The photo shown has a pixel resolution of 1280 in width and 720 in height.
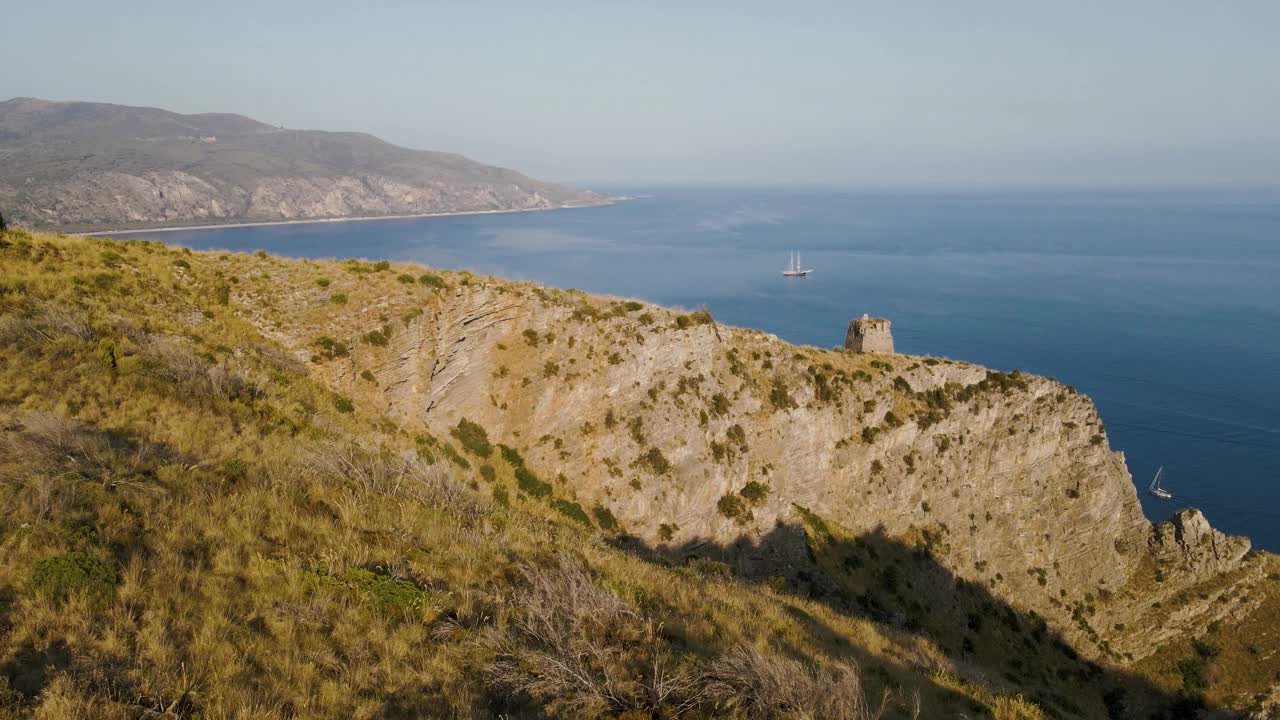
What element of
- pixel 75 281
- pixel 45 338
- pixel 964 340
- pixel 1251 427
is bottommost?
pixel 1251 427

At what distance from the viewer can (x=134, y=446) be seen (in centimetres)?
1090

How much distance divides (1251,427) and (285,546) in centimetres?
10849

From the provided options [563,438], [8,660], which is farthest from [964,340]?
[8,660]

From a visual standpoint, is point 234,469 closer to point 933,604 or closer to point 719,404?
point 719,404

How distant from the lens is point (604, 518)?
2794 cm

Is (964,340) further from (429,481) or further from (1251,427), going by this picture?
(429,481)

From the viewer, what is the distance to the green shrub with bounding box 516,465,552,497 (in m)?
26.1

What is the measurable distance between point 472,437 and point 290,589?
1804 cm

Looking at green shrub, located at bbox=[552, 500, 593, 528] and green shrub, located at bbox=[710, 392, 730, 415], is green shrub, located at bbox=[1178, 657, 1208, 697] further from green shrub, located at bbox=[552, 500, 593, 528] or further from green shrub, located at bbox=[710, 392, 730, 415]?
green shrub, located at bbox=[552, 500, 593, 528]

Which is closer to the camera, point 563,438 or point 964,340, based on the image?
point 563,438

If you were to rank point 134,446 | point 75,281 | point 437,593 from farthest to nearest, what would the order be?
point 75,281, point 134,446, point 437,593

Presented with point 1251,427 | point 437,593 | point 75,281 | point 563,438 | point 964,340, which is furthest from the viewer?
point 964,340

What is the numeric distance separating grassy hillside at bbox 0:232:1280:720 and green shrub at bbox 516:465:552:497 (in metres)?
10.3

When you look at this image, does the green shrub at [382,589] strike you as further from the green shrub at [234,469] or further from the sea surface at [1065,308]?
the sea surface at [1065,308]
